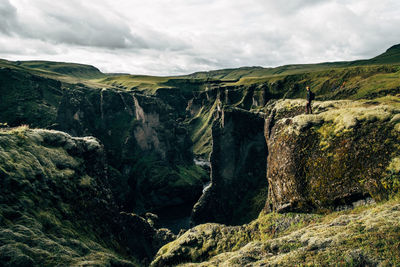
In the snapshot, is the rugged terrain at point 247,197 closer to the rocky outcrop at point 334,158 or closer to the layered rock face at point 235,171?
the rocky outcrop at point 334,158

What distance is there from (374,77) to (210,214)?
13385 cm

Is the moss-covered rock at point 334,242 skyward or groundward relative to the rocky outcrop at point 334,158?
groundward

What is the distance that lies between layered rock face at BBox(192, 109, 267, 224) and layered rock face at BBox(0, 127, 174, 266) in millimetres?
24999

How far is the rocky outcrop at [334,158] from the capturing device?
63.1 ft

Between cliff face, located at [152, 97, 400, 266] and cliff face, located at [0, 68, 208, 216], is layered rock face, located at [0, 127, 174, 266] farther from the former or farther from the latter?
cliff face, located at [0, 68, 208, 216]

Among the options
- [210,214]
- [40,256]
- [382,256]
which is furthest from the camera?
[210,214]

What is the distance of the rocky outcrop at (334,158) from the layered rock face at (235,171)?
15.5m

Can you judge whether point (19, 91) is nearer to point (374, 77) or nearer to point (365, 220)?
point (365, 220)

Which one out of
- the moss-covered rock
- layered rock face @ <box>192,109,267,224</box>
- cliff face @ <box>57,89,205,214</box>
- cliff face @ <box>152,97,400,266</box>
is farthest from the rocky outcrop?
cliff face @ <box>57,89,205,214</box>

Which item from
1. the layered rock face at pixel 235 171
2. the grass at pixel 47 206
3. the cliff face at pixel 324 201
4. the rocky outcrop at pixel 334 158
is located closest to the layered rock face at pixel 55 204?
the grass at pixel 47 206

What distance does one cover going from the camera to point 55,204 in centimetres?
2128

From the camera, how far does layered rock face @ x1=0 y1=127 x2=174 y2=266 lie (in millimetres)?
15297

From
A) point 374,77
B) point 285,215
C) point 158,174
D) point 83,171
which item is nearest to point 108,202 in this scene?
point 83,171

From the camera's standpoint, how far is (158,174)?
91625 millimetres
